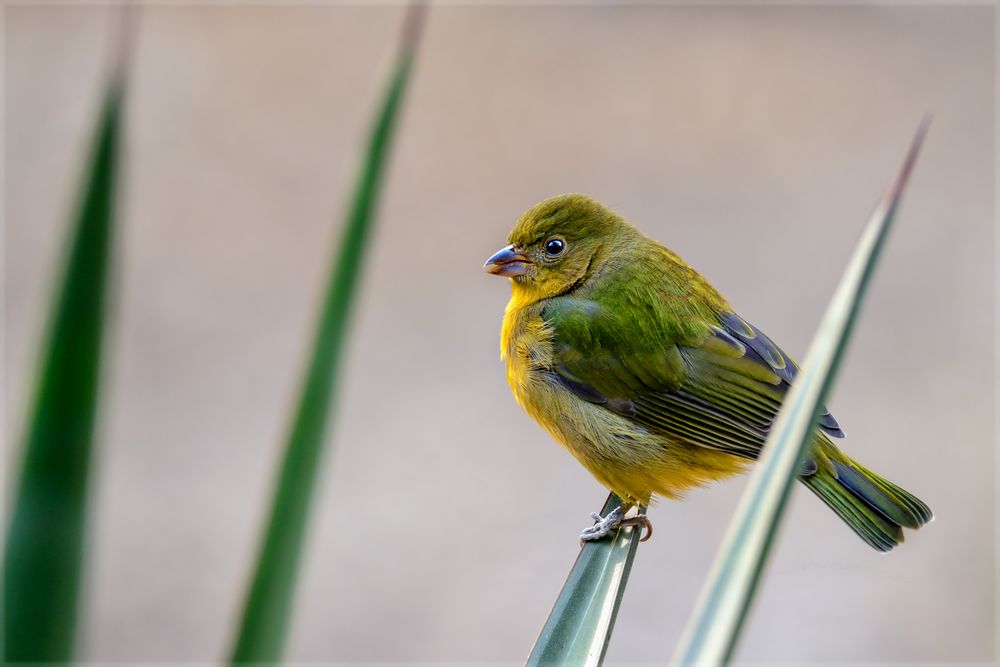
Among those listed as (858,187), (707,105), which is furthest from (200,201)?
(858,187)

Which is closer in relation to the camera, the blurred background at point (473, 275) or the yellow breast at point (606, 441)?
the yellow breast at point (606, 441)

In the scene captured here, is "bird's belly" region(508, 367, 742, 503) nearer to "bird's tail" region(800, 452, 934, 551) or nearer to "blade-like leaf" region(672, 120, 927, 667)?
"bird's tail" region(800, 452, 934, 551)

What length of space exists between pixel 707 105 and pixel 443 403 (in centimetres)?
405

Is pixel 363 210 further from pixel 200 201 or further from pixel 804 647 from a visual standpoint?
pixel 200 201

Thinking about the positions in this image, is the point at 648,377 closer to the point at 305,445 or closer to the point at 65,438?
the point at 305,445

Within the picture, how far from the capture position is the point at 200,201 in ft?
29.9

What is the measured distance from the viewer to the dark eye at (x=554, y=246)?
124 inches

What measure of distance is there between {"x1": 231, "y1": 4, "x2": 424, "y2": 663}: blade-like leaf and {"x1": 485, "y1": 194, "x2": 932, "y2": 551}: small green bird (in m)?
1.47

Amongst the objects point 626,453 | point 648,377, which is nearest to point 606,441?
point 626,453

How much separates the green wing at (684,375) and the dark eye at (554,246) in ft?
0.79

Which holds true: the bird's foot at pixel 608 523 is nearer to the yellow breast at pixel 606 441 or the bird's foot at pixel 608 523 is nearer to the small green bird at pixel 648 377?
the small green bird at pixel 648 377

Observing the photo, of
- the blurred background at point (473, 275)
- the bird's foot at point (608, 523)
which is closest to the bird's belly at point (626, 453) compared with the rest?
the bird's foot at point (608, 523)

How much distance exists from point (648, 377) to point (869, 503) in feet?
2.10

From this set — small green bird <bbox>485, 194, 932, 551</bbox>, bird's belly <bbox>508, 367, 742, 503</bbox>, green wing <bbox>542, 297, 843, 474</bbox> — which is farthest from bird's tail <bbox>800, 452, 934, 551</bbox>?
bird's belly <bbox>508, 367, 742, 503</bbox>
